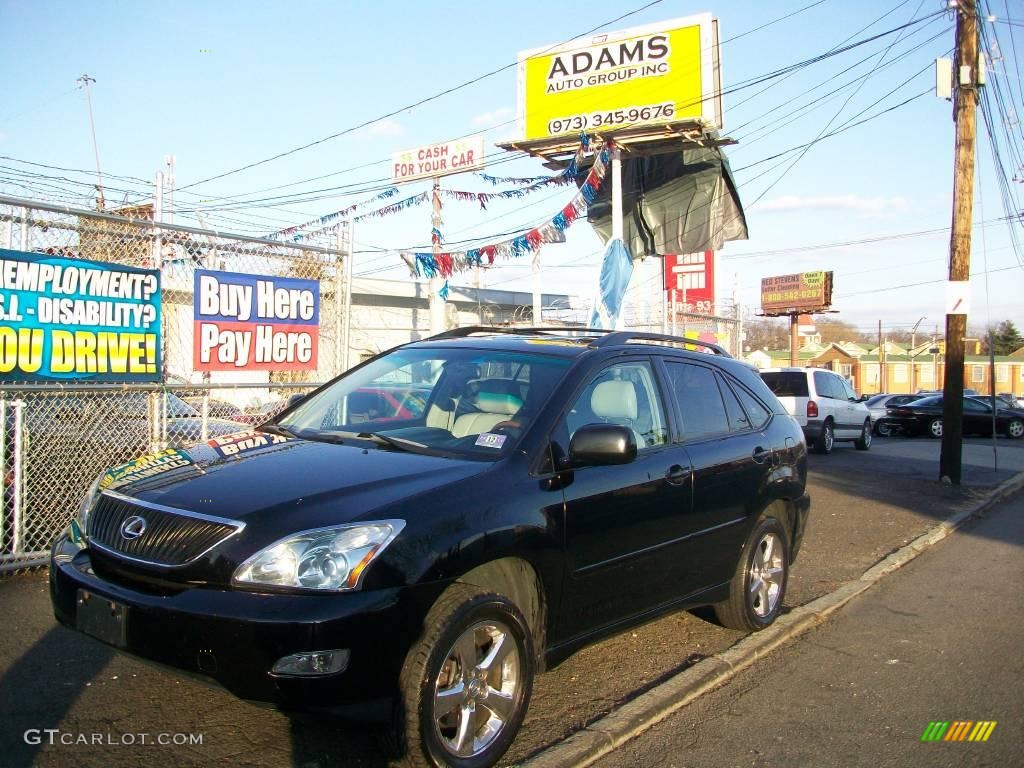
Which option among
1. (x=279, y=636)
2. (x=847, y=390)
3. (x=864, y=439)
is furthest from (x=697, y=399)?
(x=864, y=439)

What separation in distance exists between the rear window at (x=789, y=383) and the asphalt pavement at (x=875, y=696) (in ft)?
39.4

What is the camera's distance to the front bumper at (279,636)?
3131mm

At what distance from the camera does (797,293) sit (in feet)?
218

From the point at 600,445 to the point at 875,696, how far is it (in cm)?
215

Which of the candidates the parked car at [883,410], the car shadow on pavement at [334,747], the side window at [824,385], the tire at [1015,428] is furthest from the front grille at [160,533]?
the tire at [1015,428]

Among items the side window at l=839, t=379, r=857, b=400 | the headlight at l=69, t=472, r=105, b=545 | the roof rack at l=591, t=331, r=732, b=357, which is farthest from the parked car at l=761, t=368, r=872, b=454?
the headlight at l=69, t=472, r=105, b=545

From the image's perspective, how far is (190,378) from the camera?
772cm

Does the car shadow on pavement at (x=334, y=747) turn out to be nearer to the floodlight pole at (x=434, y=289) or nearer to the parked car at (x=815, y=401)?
the floodlight pole at (x=434, y=289)

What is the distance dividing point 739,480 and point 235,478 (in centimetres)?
298

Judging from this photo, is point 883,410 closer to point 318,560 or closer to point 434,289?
point 434,289

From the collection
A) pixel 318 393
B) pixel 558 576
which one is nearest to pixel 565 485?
pixel 558 576

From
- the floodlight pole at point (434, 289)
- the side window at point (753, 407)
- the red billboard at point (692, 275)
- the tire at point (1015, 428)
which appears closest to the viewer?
the side window at point (753, 407)

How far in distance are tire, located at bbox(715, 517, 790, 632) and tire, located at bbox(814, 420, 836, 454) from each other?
13585mm

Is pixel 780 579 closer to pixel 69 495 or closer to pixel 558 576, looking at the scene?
pixel 558 576
